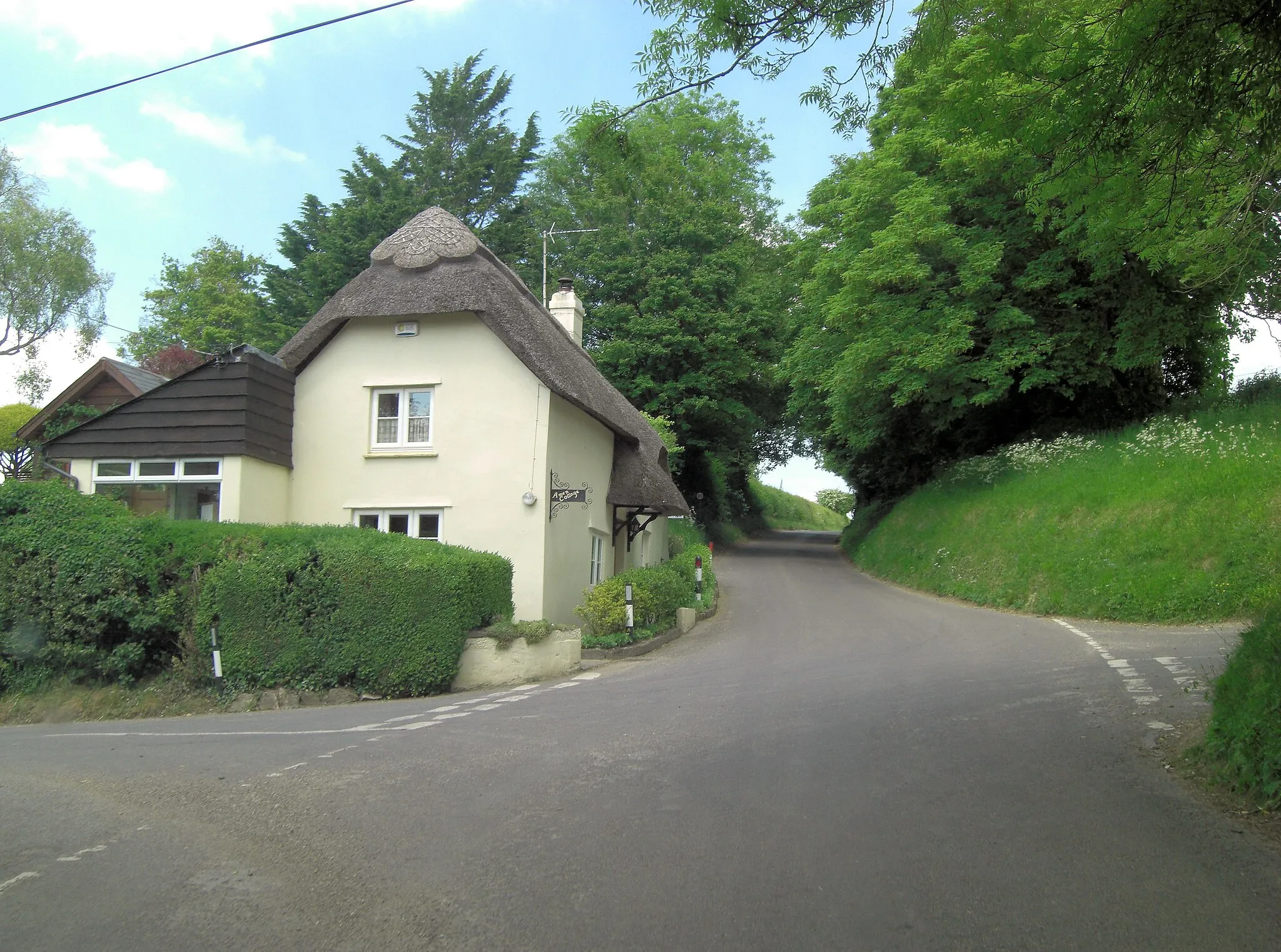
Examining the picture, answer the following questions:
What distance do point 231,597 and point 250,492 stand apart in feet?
12.8

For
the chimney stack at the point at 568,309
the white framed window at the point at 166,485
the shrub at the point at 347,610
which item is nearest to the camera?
the shrub at the point at 347,610

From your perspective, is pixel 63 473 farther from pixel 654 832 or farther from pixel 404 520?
pixel 654 832

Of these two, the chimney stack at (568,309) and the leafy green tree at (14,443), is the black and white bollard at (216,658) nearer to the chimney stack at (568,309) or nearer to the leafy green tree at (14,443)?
the leafy green tree at (14,443)

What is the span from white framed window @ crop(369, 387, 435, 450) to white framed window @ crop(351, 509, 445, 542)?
1.16 meters

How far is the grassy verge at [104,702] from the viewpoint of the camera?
44.6 feet

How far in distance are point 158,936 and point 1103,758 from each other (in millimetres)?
6276

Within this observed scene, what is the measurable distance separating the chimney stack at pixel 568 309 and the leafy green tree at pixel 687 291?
7239 mm

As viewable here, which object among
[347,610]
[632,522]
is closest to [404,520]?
[347,610]

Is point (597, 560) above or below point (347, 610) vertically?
above

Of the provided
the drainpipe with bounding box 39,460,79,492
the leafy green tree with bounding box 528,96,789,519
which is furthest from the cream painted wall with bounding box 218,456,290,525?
the leafy green tree with bounding box 528,96,789,519

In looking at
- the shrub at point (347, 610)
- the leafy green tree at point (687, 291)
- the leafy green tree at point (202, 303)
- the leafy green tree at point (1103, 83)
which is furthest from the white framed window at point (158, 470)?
the leafy green tree at point (202, 303)

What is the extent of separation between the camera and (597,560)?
2080 cm

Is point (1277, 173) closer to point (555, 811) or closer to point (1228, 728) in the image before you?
point (1228, 728)

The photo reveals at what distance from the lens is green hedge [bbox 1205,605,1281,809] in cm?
604
